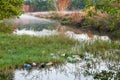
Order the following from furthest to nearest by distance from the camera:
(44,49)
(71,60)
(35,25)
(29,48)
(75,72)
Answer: (35,25) < (29,48) < (44,49) < (71,60) < (75,72)

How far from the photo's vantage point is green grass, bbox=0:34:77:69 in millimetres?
14984

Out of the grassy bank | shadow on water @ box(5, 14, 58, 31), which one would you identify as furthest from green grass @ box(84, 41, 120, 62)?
shadow on water @ box(5, 14, 58, 31)

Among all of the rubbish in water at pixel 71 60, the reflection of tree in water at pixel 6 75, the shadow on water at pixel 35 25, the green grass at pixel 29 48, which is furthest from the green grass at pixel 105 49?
the shadow on water at pixel 35 25

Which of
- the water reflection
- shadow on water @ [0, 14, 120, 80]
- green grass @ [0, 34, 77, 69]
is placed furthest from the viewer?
green grass @ [0, 34, 77, 69]

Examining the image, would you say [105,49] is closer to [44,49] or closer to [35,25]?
[44,49]

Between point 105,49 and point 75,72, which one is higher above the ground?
point 75,72

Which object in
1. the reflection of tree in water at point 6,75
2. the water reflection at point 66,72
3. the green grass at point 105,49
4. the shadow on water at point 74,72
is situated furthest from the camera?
the green grass at point 105,49

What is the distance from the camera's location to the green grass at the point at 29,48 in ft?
49.2

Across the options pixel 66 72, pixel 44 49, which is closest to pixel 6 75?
pixel 66 72

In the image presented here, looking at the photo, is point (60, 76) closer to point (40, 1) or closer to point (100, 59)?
point (100, 59)

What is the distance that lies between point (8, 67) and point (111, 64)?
430 centimetres

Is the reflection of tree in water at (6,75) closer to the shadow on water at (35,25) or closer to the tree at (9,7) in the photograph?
the tree at (9,7)

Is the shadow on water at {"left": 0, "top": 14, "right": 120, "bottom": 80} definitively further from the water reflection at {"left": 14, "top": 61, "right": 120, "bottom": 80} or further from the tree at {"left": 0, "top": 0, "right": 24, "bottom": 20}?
the tree at {"left": 0, "top": 0, "right": 24, "bottom": 20}

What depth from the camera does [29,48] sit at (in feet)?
58.6
